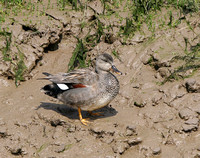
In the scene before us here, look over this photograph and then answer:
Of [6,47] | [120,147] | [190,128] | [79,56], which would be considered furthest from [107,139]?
[6,47]

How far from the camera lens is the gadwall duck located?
5.86 metres

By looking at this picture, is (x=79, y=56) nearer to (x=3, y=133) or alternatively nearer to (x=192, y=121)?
(x=3, y=133)

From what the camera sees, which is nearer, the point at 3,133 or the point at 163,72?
the point at 3,133

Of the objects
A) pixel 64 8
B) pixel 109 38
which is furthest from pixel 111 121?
pixel 64 8

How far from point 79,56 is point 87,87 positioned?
1.87m

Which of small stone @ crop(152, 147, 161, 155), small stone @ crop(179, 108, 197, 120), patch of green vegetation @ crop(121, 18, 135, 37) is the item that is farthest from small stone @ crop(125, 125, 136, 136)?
patch of green vegetation @ crop(121, 18, 135, 37)

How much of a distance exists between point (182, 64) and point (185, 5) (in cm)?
177

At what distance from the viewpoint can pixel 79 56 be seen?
7656 millimetres

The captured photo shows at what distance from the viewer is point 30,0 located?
8.45 m

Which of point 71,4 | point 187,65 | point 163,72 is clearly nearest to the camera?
point 187,65

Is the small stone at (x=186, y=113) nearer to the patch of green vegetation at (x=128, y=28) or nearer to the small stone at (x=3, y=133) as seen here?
the patch of green vegetation at (x=128, y=28)

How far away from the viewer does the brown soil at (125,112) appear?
546 centimetres

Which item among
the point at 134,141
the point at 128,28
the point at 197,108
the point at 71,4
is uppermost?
the point at 71,4

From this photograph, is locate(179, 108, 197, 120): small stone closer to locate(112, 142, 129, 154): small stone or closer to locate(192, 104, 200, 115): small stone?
locate(192, 104, 200, 115): small stone
